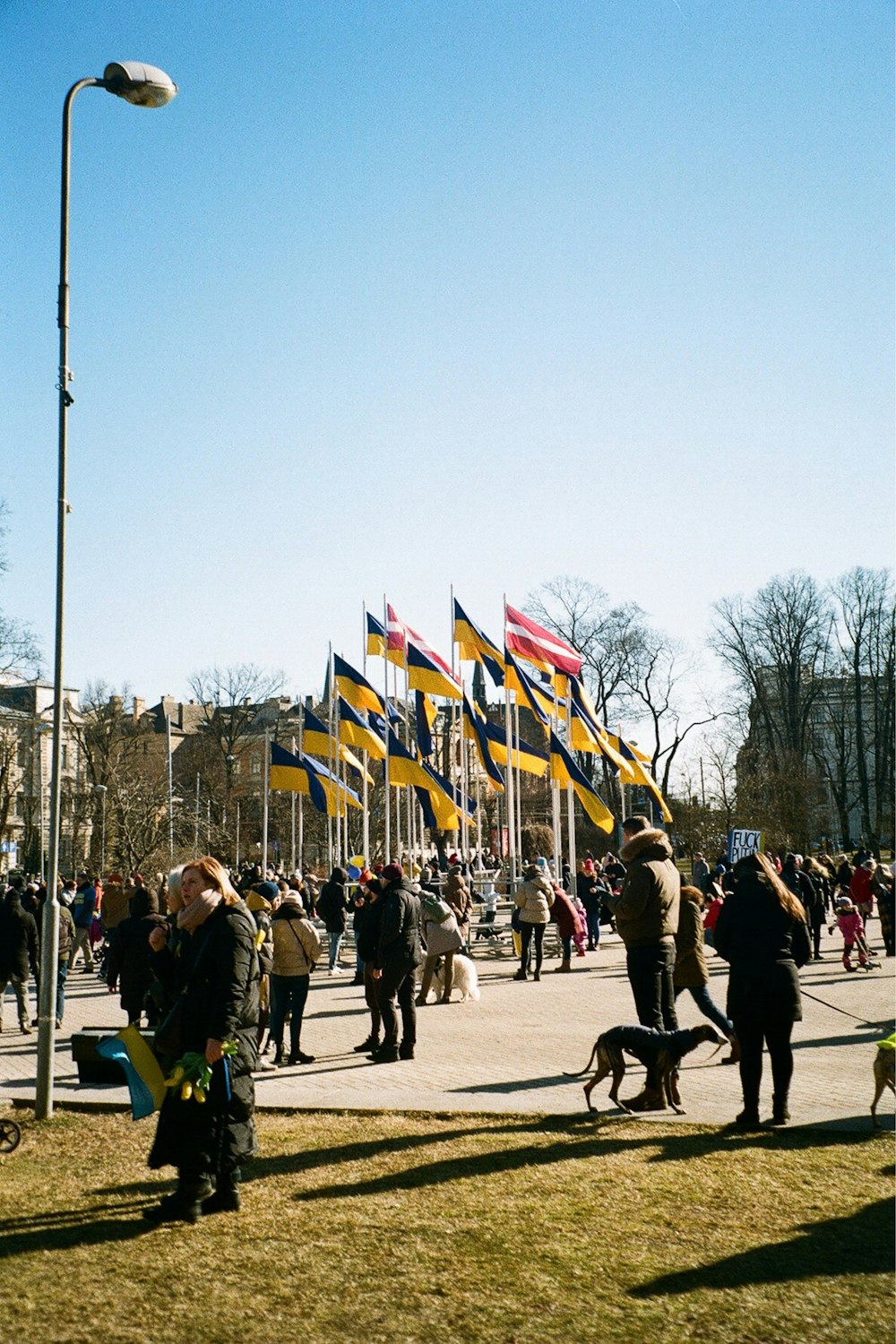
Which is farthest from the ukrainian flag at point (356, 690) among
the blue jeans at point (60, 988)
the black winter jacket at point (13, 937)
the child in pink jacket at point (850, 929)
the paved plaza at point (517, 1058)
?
the black winter jacket at point (13, 937)

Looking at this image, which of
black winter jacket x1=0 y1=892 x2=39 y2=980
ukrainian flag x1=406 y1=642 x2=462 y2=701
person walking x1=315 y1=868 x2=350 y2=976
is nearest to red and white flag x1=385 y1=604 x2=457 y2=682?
ukrainian flag x1=406 y1=642 x2=462 y2=701

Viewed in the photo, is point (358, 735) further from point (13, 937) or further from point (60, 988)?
point (13, 937)

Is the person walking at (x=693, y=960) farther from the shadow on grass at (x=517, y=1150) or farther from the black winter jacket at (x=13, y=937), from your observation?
the black winter jacket at (x=13, y=937)

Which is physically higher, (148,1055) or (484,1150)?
(148,1055)

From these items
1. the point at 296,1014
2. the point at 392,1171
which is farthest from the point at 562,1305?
the point at 296,1014

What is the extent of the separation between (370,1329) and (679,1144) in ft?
11.3

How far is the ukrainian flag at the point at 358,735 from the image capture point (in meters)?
30.8

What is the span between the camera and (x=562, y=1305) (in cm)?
511

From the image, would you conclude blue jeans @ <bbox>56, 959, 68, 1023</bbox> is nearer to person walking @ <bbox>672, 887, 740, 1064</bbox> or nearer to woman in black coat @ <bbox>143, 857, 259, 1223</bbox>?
person walking @ <bbox>672, 887, 740, 1064</bbox>

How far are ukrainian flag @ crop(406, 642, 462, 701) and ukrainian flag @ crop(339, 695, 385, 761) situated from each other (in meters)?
2.70

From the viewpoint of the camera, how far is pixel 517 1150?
783cm

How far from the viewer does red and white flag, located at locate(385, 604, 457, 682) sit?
28469mm

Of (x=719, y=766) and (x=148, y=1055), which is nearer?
(x=148, y=1055)

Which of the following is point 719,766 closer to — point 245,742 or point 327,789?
point 327,789
